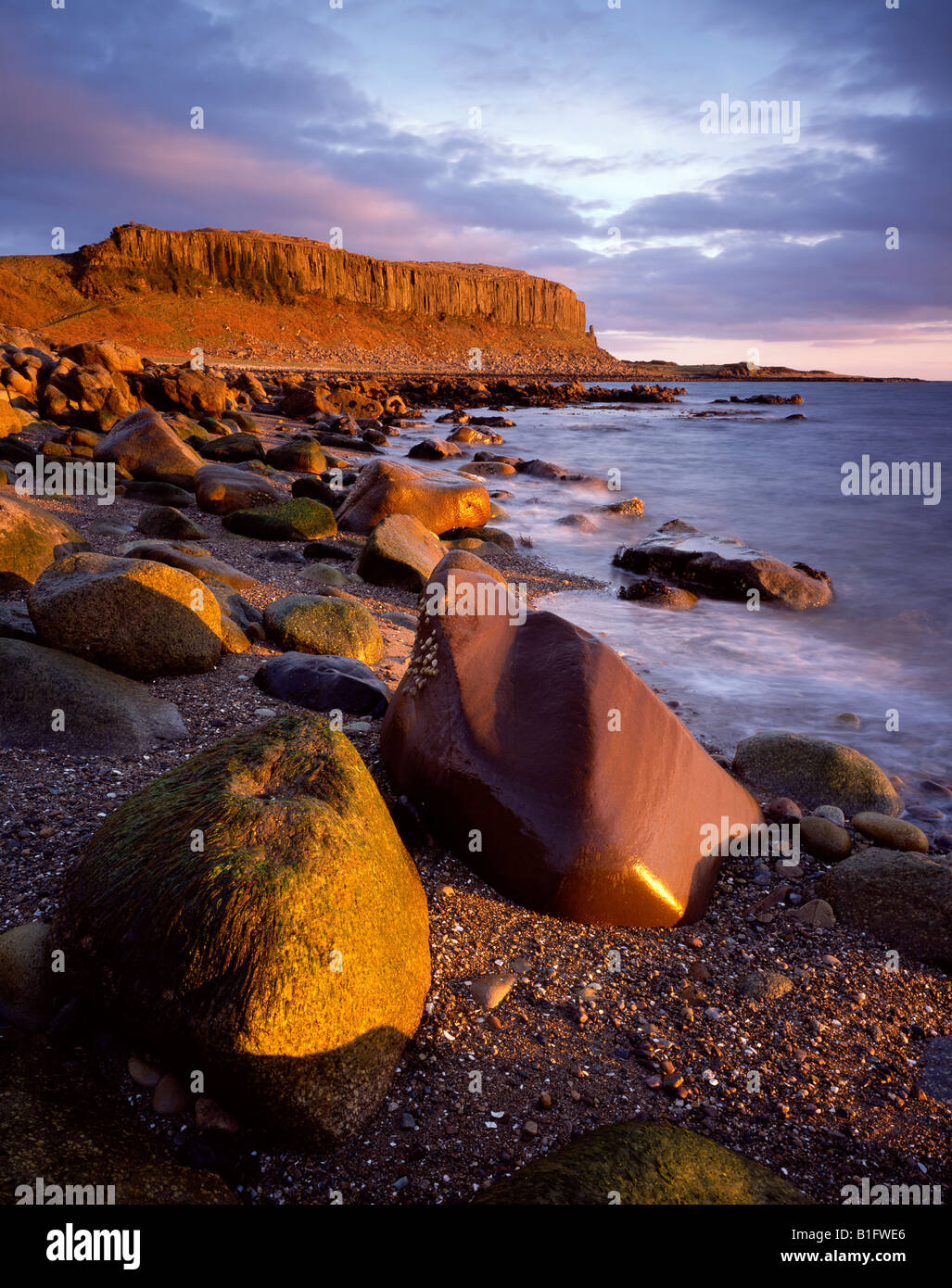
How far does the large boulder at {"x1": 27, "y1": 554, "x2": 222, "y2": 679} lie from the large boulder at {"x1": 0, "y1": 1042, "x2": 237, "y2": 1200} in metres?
2.37

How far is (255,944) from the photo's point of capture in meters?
1.94

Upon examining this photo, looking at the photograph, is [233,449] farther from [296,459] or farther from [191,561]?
[191,561]

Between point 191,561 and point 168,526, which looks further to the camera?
point 168,526

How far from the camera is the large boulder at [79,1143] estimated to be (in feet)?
5.42

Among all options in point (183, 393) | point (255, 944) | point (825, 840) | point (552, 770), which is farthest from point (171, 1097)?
point (183, 393)

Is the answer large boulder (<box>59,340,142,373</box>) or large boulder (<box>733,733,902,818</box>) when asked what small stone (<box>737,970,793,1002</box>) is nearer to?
large boulder (<box>733,733,902,818</box>)

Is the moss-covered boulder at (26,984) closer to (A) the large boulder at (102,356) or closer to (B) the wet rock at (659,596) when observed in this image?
(B) the wet rock at (659,596)

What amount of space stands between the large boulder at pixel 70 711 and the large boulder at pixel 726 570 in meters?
7.04

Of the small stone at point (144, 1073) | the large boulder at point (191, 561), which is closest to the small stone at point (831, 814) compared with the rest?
the small stone at point (144, 1073)

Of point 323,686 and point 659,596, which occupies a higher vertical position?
point 659,596

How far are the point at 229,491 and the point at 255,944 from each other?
8.11 m

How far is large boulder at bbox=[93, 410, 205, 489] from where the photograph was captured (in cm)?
1023

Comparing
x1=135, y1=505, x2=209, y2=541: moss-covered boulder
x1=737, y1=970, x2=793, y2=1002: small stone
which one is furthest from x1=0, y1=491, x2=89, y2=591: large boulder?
x1=737, y1=970, x2=793, y2=1002: small stone

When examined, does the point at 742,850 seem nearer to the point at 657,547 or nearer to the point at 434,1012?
the point at 434,1012
